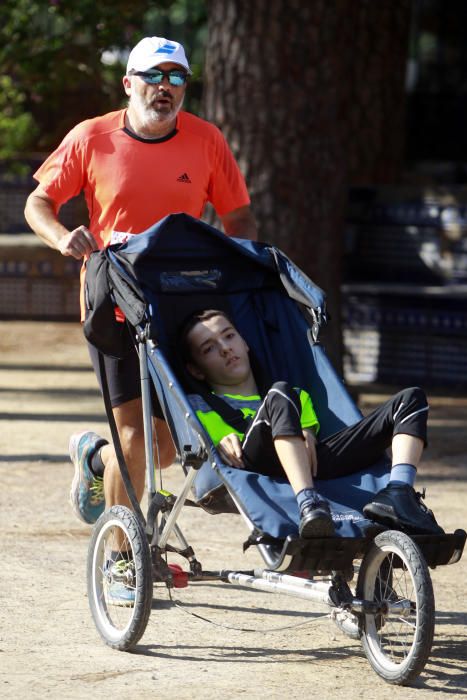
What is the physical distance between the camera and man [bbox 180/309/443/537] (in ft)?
16.2

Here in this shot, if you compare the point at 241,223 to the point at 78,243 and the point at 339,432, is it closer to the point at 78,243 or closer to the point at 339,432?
the point at 78,243

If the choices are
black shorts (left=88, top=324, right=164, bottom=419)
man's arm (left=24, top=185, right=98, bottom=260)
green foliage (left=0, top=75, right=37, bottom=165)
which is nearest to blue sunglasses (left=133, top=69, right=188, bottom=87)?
man's arm (left=24, top=185, right=98, bottom=260)

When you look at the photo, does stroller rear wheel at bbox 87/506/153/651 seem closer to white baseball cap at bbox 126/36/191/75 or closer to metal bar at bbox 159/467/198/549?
metal bar at bbox 159/467/198/549

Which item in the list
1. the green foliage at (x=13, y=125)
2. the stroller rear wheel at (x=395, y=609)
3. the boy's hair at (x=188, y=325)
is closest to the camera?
the stroller rear wheel at (x=395, y=609)

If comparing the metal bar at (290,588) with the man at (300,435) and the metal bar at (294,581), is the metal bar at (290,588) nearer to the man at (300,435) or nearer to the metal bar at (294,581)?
the metal bar at (294,581)

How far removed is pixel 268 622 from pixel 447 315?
23.7 ft

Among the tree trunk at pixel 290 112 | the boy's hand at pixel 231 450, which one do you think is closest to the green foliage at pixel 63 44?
the tree trunk at pixel 290 112

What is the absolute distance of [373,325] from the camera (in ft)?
43.0

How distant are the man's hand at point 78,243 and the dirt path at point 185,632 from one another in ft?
4.57

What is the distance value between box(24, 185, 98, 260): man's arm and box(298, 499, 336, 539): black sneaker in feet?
4.58

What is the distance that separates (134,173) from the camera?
5969mm

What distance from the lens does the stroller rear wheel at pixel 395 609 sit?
15.5ft

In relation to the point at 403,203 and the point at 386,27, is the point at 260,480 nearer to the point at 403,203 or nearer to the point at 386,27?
the point at 403,203

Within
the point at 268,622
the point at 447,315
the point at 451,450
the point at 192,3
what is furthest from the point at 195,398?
the point at 192,3
